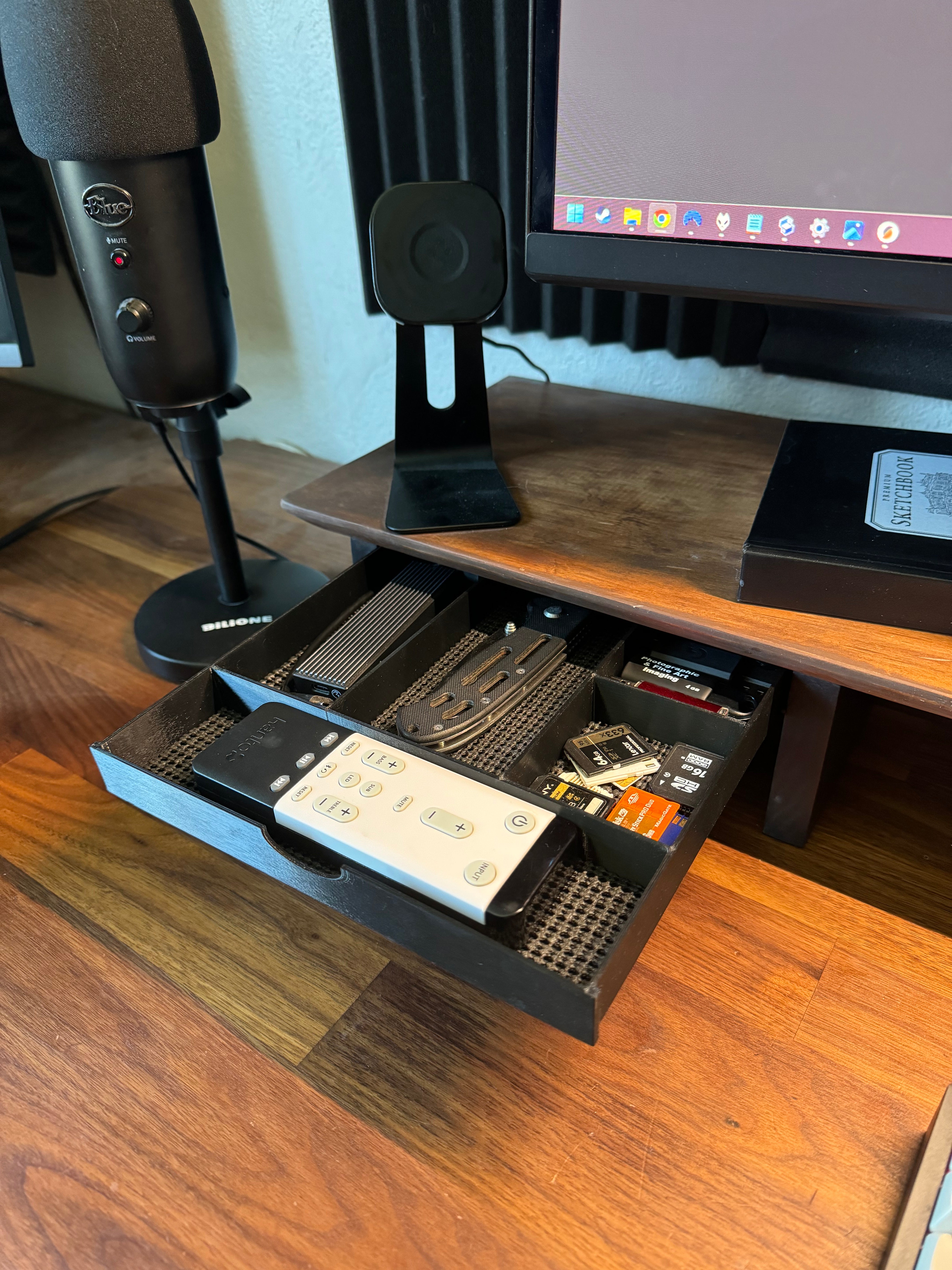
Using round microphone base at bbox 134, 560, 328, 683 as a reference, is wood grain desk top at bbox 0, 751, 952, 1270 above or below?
above

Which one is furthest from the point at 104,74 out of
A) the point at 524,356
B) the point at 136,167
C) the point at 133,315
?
the point at 524,356

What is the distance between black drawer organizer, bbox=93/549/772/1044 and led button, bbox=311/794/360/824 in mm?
24

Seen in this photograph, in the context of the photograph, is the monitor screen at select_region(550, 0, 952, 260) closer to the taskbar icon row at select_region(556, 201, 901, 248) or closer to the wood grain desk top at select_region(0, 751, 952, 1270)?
the taskbar icon row at select_region(556, 201, 901, 248)

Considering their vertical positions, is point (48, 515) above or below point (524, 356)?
below

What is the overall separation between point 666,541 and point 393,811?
1.01ft

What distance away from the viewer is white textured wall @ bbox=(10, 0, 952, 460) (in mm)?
916

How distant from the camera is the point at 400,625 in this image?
71cm

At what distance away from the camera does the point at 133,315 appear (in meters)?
0.69

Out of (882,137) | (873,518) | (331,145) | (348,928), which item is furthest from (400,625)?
(331,145)

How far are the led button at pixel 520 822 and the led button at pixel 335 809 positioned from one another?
0.09 metres

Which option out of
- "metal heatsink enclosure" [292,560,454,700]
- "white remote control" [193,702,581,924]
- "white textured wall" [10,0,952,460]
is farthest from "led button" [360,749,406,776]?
"white textured wall" [10,0,952,460]

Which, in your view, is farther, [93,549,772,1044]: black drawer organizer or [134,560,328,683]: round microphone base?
[134,560,328,683]: round microphone base

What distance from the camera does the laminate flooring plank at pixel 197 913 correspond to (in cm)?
57

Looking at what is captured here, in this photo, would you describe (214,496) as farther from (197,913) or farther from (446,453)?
(197,913)
